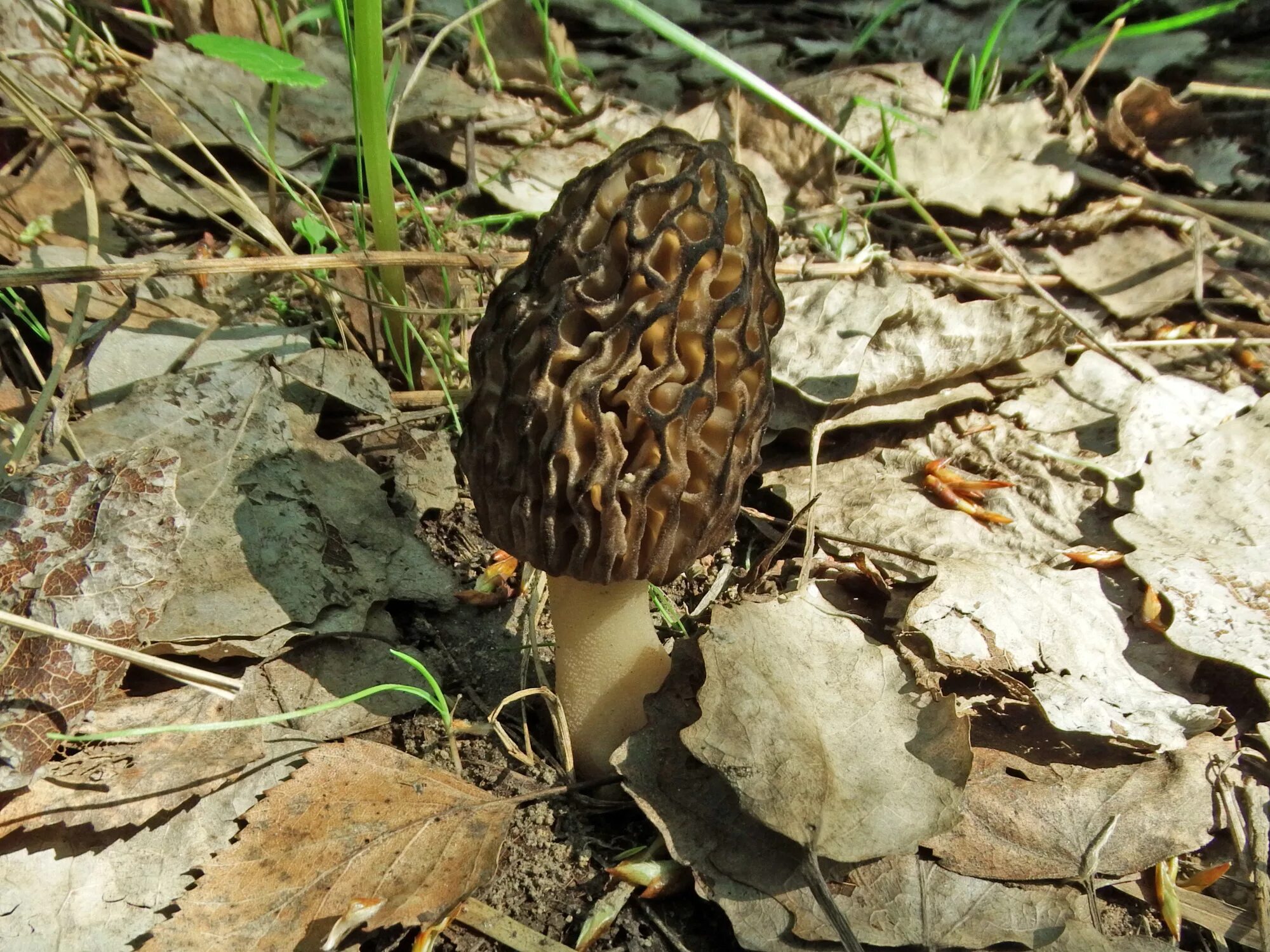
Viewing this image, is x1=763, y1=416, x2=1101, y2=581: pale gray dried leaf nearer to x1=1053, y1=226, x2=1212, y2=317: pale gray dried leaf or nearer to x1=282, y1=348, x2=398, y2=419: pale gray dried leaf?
x1=1053, y1=226, x2=1212, y2=317: pale gray dried leaf

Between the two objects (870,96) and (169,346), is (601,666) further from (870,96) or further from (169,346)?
(870,96)

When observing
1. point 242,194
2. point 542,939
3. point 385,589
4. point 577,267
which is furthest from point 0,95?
point 542,939

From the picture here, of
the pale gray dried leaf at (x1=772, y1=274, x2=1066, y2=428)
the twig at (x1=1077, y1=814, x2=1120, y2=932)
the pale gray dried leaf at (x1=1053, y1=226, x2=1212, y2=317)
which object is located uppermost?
the pale gray dried leaf at (x1=772, y1=274, x2=1066, y2=428)

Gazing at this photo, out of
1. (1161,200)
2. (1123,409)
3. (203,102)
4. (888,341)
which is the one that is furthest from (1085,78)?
(203,102)

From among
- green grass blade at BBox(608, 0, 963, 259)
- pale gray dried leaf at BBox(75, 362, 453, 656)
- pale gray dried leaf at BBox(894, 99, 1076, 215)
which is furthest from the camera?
pale gray dried leaf at BBox(894, 99, 1076, 215)

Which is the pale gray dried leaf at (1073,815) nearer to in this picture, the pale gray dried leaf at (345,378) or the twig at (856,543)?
the twig at (856,543)

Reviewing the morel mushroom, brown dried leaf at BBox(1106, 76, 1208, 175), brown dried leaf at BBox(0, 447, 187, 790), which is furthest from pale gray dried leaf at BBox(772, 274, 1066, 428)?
brown dried leaf at BBox(0, 447, 187, 790)
